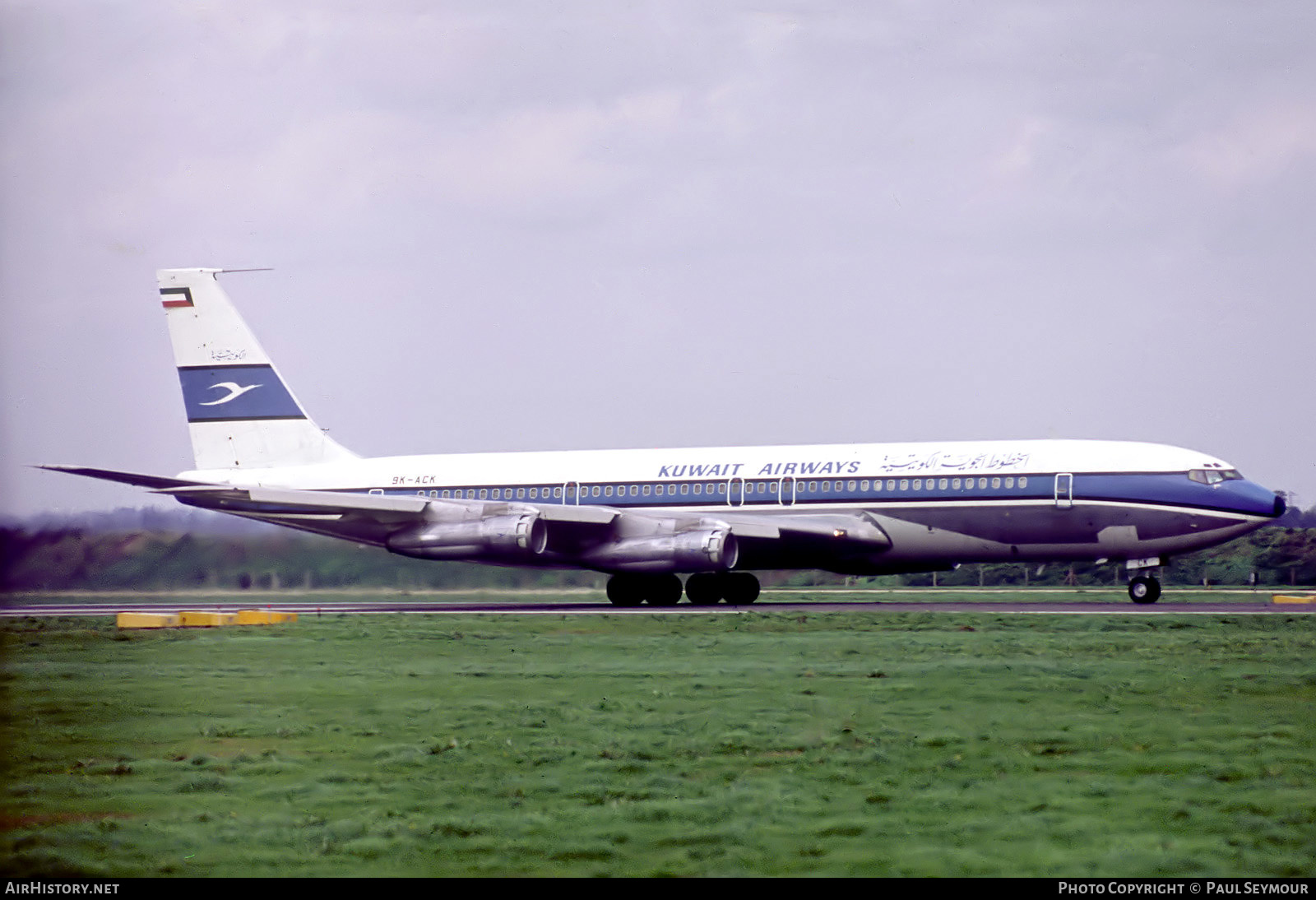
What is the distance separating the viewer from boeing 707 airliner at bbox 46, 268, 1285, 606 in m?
35.7

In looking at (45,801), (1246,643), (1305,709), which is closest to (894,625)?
(1246,643)

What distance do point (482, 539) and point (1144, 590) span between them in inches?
624

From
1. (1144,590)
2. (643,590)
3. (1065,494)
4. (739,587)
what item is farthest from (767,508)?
(1144,590)

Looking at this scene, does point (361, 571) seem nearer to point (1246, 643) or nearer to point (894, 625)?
point (894, 625)

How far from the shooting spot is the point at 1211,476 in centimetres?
3556

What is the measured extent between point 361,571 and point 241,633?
16.4 metres

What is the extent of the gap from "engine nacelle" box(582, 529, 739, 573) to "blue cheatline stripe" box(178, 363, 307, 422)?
12.6m

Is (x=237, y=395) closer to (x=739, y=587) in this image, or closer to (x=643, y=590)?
(x=643, y=590)

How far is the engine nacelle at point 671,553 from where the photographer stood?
36.0m

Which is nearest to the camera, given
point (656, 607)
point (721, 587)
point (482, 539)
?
point (482, 539)

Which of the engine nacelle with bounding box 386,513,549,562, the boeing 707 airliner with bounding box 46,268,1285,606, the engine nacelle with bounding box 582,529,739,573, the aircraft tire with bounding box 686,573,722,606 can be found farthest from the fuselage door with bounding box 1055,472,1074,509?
the engine nacelle with bounding box 386,513,549,562

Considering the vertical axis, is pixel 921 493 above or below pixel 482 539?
above

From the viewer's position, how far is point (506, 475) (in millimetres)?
42344

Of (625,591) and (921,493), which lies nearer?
(921,493)
